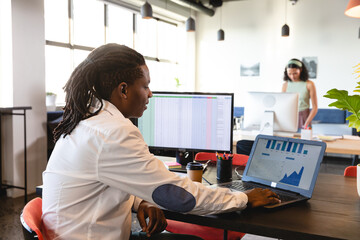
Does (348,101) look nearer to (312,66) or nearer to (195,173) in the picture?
(195,173)

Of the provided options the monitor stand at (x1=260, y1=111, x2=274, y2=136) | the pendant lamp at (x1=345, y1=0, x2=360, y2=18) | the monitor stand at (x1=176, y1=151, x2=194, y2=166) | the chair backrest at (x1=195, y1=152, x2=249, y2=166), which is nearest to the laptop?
the monitor stand at (x1=176, y1=151, x2=194, y2=166)

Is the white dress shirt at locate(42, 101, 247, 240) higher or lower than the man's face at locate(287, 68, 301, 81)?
lower

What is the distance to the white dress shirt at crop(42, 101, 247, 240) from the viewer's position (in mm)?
1042

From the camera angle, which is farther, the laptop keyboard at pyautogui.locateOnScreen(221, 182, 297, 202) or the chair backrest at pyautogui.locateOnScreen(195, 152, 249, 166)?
the chair backrest at pyautogui.locateOnScreen(195, 152, 249, 166)

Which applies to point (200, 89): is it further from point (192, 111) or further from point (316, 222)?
point (316, 222)

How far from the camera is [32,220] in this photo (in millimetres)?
1102

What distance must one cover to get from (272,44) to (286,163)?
6.93 metres

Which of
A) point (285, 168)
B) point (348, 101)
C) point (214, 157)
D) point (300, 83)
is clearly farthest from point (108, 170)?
point (300, 83)

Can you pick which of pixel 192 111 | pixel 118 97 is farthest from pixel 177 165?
pixel 118 97

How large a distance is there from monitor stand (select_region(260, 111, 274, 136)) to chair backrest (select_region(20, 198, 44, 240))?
236 centimetres

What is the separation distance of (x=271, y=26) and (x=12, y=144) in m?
6.03

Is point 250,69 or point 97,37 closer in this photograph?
Answer: point 97,37

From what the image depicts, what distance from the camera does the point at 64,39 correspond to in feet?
18.6

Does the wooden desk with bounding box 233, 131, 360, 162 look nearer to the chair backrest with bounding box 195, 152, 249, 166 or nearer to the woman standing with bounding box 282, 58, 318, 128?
the chair backrest with bounding box 195, 152, 249, 166
